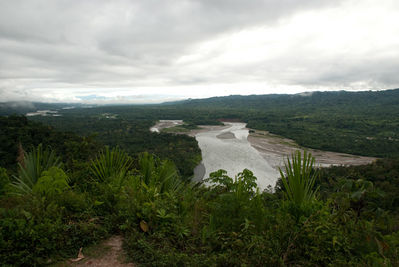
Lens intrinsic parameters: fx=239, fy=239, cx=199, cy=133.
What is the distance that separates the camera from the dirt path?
246 centimetres

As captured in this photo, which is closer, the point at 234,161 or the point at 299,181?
the point at 299,181

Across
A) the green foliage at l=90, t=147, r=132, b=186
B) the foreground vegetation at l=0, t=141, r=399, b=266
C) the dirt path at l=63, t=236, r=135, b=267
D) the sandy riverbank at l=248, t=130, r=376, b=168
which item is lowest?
the sandy riverbank at l=248, t=130, r=376, b=168

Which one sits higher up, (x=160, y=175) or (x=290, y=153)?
(x=160, y=175)

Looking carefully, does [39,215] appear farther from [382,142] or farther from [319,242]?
[382,142]

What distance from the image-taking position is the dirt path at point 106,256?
8.08ft

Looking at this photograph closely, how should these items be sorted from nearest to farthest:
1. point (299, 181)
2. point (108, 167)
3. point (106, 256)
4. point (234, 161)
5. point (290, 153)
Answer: point (106, 256) → point (299, 181) → point (108, 167) → point (234, 161) → point (290, 153)

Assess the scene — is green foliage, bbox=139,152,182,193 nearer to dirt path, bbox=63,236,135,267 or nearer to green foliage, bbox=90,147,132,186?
green foliage, bbox=90,147,132,186

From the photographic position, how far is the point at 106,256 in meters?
2.59

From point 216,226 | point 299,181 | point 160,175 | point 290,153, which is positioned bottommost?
point 290,153

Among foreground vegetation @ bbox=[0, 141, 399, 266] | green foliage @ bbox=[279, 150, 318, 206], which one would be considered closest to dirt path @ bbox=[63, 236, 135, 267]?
foreground vegetation @ bbox=[0, 141, 399, 266]

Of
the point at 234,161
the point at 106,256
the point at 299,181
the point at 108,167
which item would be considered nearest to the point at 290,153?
the point at 234,161

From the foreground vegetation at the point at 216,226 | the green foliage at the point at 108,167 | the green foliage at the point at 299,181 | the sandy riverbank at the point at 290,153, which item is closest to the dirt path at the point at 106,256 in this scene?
the foreground vegetation at the point at 216,226

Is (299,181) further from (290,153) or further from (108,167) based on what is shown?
(290,153)

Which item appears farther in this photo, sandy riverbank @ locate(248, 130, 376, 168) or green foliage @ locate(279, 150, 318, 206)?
sandy riverbank @ locate(248, 130, 376, 168)
